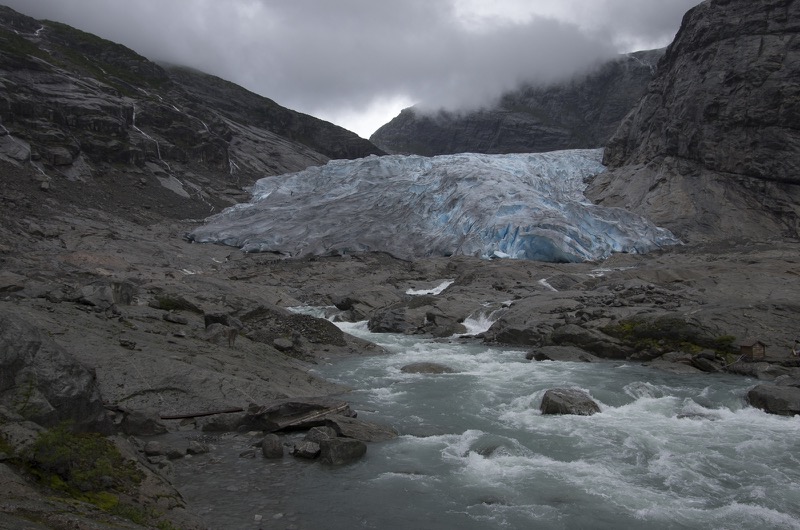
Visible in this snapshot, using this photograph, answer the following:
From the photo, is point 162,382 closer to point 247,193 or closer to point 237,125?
point 247,193

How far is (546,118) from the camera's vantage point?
96.2 m

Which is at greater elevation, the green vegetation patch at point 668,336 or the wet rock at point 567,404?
the green vegetation patch at point 668,336

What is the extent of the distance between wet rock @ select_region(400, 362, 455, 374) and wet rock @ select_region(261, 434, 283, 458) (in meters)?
6.76

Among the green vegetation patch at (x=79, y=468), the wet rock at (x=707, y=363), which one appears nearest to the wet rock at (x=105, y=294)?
the green vegetation patch at (x=79, y=468)

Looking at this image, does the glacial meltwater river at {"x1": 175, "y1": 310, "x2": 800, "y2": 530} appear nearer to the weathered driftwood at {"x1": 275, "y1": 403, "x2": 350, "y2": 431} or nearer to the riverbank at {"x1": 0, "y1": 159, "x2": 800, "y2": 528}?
the weathered driftwood at {"x1": 275, "y1": 403, "x2": 350, "y2": 431}

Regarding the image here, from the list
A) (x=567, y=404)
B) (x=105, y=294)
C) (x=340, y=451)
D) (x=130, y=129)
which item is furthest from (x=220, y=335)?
(x=130, y=129)

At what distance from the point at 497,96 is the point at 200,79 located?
160ft

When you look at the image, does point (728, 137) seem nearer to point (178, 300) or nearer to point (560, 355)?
point (560, 355)

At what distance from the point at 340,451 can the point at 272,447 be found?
904 mm

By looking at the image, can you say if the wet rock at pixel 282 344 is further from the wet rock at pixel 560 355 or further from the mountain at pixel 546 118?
the mountain at pixel 546 118

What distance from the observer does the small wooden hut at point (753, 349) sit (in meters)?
15.0

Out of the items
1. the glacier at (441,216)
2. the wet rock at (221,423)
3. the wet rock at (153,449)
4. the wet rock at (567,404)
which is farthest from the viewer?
the glacier at (441,216)

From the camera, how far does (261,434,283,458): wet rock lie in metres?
7.97

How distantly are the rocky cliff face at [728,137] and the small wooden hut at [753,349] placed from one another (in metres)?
28.3
